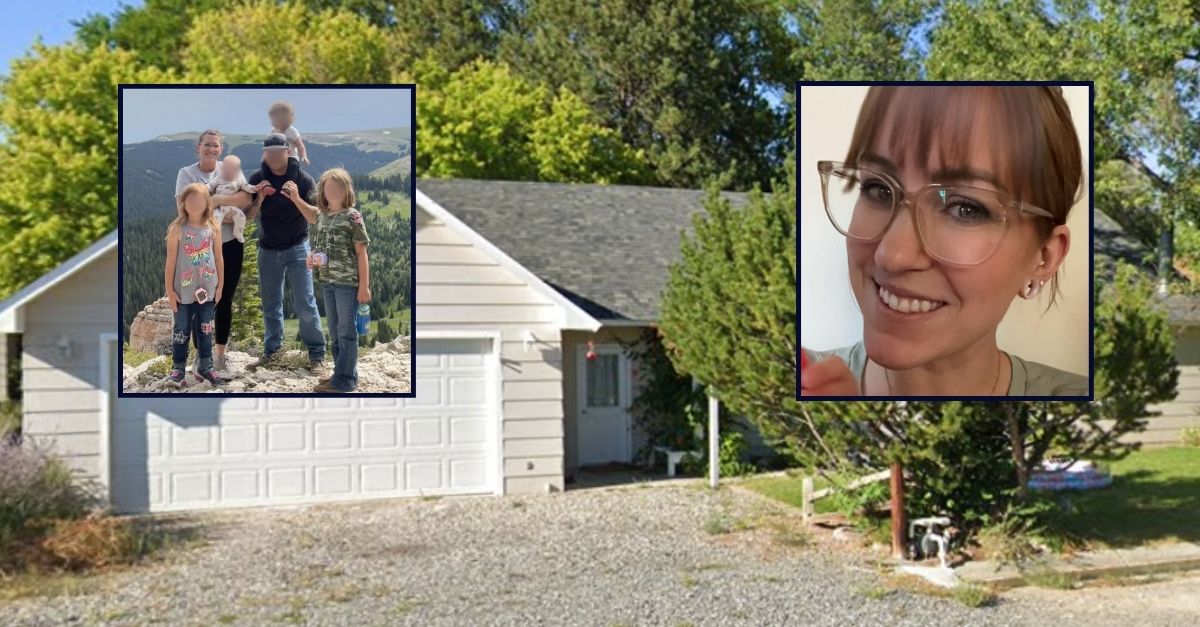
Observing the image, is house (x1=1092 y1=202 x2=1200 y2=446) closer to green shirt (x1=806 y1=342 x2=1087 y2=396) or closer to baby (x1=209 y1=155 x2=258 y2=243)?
green shirt (x1=806 y1=342 x2=1087 y2=396)

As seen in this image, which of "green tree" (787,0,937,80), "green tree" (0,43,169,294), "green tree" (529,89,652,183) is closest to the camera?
"green tree" (0,43,169,294)

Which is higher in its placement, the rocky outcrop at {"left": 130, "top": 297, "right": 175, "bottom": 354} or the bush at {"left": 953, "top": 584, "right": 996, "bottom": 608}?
the rocky outcrop at {"left": 130, "top": 297, "right": 175, "bottom": 354}

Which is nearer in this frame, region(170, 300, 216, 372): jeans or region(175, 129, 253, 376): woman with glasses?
region(175, 129, 253, 376): woman with glasses

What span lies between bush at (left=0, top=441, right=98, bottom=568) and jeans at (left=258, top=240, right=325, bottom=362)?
555cm

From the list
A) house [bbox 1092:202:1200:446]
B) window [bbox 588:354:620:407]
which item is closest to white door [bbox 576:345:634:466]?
window [bbox 588:354:620:407]

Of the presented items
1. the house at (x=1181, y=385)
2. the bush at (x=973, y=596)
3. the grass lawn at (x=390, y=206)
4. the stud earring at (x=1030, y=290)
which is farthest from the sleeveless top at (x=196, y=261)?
the house at (x=1181, y=385)

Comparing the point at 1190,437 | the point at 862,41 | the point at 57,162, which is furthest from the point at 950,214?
the point at 862,41

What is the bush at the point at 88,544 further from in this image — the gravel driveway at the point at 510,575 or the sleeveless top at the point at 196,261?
the sleeveless top at the point at 196,261

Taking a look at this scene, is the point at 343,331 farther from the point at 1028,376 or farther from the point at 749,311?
the point at 749,311

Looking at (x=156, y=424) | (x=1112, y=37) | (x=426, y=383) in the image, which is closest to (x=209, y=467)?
(x=156, y=424)

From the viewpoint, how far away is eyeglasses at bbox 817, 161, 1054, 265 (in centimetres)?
639

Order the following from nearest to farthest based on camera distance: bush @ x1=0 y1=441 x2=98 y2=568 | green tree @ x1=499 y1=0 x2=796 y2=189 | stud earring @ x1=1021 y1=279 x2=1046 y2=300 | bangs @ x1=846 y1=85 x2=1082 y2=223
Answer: bangs @ x1=846 y1=85 x2=1082 y2=223
stud earring @ x1=1021 y1=279 x2=1046 y2=300
bush @ x1=0 y1=441 x2=98 y2=568
green tree @ x1=499 y1=0 x2=796 y2=189

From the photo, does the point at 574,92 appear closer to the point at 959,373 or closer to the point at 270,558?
the point at 270,558

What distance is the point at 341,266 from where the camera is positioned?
591 centimetres
